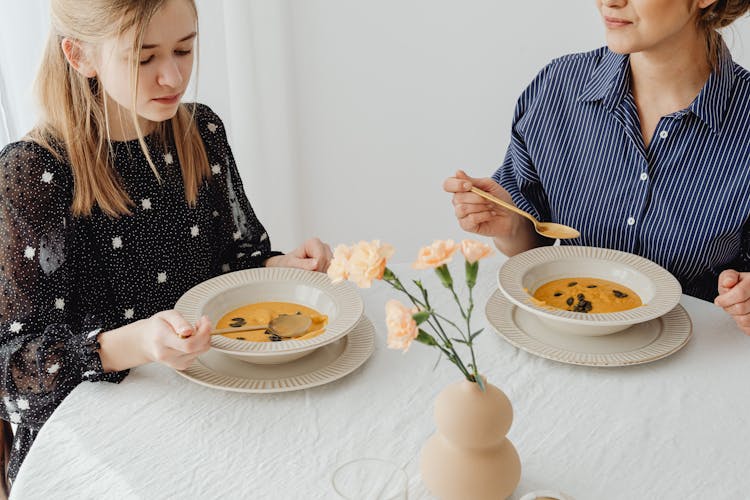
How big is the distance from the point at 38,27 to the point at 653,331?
1797 millimetres

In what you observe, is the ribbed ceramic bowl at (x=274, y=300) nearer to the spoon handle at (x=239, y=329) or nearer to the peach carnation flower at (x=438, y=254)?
the spoon handle at (x=239, y=329)

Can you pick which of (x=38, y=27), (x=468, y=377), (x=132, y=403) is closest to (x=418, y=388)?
(x=468, y=377)

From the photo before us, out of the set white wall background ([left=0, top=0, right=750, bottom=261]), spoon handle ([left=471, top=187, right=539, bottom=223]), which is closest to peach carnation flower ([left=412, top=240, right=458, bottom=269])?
spoon handle ([left=471, top=187, right=539, bottom=223])

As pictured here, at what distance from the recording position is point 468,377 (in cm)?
97

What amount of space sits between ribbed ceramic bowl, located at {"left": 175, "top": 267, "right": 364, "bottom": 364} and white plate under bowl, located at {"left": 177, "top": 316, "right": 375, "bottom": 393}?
2 centimetres

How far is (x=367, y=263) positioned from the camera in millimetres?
894

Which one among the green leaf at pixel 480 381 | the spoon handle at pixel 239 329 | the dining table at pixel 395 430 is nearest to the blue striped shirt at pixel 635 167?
the dining table at pixel 395 430

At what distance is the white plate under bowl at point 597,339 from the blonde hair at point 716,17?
56cm

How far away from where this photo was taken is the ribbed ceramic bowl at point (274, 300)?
4.09 ft

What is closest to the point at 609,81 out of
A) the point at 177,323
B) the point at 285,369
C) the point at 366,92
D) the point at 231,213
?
the point at 231,213

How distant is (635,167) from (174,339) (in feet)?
3.33

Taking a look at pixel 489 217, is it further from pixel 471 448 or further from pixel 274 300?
pixel 471 448

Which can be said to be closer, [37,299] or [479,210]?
[37,299]

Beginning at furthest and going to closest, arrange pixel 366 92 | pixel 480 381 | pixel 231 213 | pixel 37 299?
pixel 366 92, pixel 231 213, pixel 37 299, pixel 480 381
